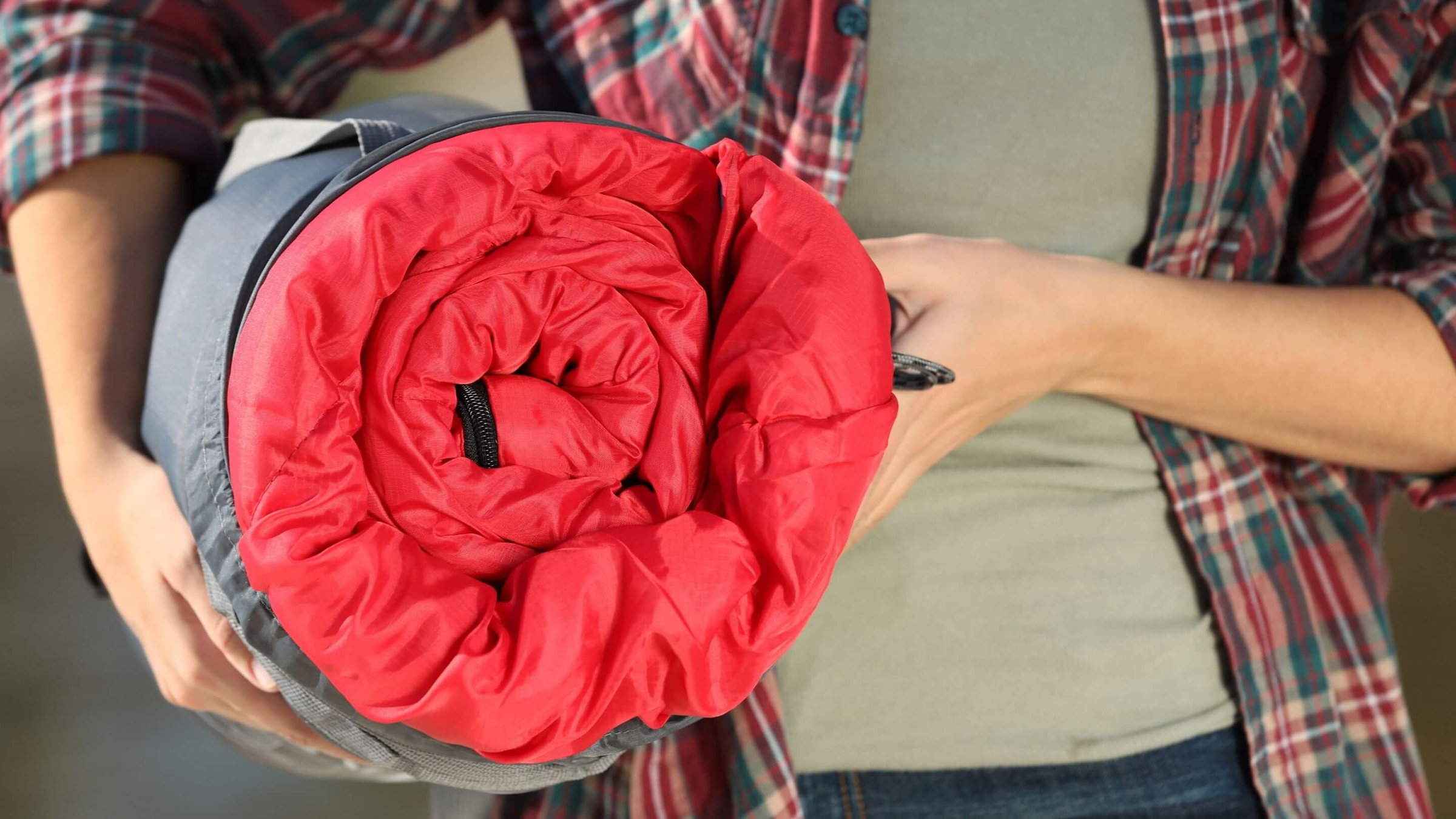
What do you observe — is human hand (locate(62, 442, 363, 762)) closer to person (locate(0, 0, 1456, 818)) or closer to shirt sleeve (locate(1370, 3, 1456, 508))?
person (locate(0, 0, 1456, 818))

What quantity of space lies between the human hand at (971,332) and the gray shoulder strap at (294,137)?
0.24 m

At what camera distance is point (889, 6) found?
0.52m

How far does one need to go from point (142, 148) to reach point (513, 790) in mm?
394

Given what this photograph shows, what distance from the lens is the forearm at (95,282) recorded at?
486mm

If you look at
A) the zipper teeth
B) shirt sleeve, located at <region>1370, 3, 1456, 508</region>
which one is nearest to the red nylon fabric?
the zipper teeth

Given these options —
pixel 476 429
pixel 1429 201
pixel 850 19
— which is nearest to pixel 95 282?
pixel 476 429

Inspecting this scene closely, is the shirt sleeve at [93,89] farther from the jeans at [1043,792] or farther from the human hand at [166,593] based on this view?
the jeans at [1043,792]

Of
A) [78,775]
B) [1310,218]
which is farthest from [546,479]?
[78,775]

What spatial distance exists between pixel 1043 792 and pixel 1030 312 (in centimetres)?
28

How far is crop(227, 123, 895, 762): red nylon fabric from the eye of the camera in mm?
282

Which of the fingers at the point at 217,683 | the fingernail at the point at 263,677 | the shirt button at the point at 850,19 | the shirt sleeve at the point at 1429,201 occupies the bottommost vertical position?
the fingers at the point at 217,683

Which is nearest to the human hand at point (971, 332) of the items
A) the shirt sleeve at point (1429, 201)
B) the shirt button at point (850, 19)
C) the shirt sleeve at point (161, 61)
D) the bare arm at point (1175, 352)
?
the bare arm at point (1175, 352)

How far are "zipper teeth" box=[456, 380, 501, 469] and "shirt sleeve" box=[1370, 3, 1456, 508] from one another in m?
0.57

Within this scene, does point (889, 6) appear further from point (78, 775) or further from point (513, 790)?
point (78, 775)
